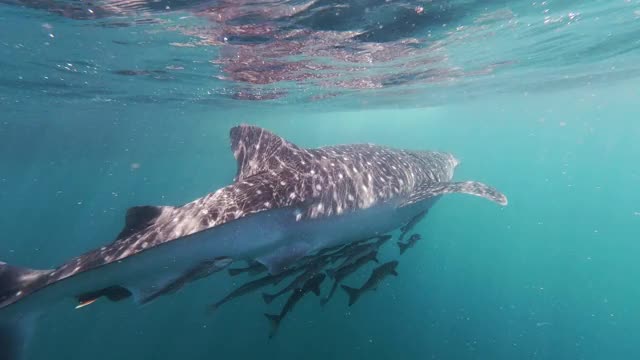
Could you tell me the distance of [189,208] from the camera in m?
5.13

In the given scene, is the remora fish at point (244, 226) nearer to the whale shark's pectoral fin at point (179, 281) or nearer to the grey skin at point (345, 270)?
the whale shark's pectoral fin at point (179, 281)

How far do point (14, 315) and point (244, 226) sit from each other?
2533 millimetres

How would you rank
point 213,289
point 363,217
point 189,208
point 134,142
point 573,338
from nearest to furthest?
1. point 189,208
2. point 363,217
3. point 213,289
4. point 573,338
5. point 134,142

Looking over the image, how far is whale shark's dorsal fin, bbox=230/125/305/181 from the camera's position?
672cm

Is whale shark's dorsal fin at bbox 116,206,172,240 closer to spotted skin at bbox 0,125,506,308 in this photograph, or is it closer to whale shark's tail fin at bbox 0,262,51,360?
spotted skin at bbox 0,125,506,308

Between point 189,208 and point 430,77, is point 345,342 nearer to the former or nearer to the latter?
point 189,208

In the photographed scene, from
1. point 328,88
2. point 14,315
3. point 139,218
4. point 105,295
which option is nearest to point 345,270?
point 139,218

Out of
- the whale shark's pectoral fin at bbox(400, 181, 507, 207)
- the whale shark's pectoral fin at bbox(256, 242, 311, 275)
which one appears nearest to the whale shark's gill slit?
the whale shark's pectoral fin at bbox(256, 242, 311, 275)

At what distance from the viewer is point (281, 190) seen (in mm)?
5527

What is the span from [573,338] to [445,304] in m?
9.37

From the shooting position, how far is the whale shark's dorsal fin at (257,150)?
22.0 feet

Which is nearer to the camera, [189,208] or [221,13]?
[189,208]

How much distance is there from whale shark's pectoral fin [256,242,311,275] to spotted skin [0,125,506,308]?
49 cm

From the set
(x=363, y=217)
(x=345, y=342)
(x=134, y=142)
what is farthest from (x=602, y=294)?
(x=134, y=142)
